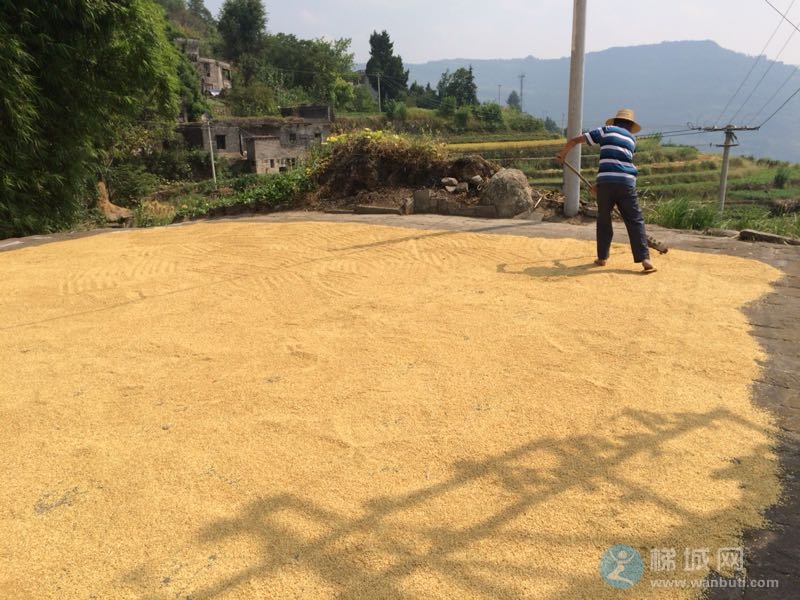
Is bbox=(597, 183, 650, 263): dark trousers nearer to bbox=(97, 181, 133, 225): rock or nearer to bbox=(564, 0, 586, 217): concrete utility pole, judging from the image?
bbox=(564, 0, 586, 217): concrete utility pole

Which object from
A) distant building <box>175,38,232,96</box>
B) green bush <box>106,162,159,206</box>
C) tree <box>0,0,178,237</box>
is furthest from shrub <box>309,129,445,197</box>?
distant building <box>175,38,232,96</box>

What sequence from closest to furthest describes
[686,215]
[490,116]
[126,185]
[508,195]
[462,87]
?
[686,215], [508,195], [126,185], [490,116], [462,87]

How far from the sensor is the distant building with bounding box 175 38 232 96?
119 feet

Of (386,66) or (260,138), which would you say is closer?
(260,138)

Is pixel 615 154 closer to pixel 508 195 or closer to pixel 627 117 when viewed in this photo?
pixel 627 117

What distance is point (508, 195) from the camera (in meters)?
7.39

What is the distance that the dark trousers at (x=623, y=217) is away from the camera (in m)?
4.61

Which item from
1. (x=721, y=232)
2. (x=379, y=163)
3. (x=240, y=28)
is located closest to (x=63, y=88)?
(x=379, y=163)

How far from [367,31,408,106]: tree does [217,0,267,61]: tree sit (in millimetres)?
12923

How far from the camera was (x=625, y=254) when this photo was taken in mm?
5164

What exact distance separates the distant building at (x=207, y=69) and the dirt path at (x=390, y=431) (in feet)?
121

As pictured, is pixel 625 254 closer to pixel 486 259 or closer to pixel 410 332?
pixel 486 259

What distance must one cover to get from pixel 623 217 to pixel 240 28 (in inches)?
1772

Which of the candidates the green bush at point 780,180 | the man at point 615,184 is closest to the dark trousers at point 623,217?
the man at point 615,184
